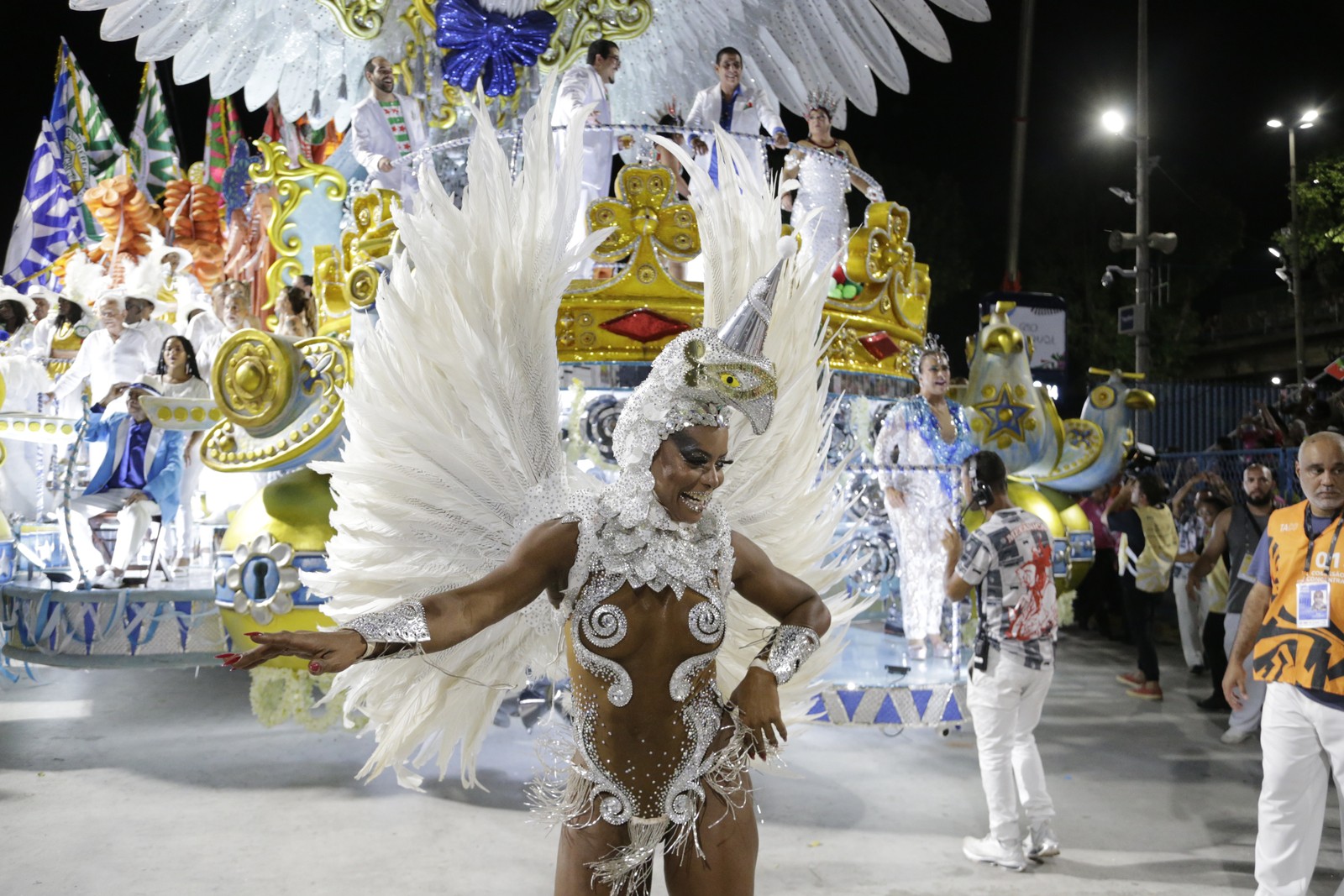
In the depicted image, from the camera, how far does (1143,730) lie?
6.79 metres

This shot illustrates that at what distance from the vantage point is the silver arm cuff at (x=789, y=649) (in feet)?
8.05

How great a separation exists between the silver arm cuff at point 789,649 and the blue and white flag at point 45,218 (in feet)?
51.9

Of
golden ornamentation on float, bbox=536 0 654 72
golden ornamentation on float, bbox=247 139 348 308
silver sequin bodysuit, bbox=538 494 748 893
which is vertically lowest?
silver sequin bodysuit, bbox=538 494 748 893

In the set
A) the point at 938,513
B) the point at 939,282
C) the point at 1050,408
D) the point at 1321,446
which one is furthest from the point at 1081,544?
the point at 939,282

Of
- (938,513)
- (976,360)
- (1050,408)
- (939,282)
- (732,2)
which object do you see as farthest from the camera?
(939,282)

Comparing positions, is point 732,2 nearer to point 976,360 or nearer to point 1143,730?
point 976,360

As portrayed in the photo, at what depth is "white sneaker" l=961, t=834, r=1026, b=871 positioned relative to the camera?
4.39 meters

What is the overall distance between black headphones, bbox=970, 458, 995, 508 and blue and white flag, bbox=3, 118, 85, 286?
48.1ft

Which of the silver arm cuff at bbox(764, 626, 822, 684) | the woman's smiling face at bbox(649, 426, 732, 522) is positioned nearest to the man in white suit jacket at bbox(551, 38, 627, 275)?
the woman's smiling face at bbox(649, 426, 732, 522)

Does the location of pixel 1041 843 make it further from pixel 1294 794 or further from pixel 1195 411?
pixel 1195 411

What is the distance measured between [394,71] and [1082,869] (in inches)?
253

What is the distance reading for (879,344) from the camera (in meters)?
6.04

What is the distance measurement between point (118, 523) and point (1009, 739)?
16.2 feet

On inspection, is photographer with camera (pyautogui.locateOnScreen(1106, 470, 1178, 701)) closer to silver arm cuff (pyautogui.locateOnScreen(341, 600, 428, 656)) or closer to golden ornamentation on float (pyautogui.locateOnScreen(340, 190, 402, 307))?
golden ornamentation on float (pyautogui.locateOnScreen(340, 190, 402, 307))
